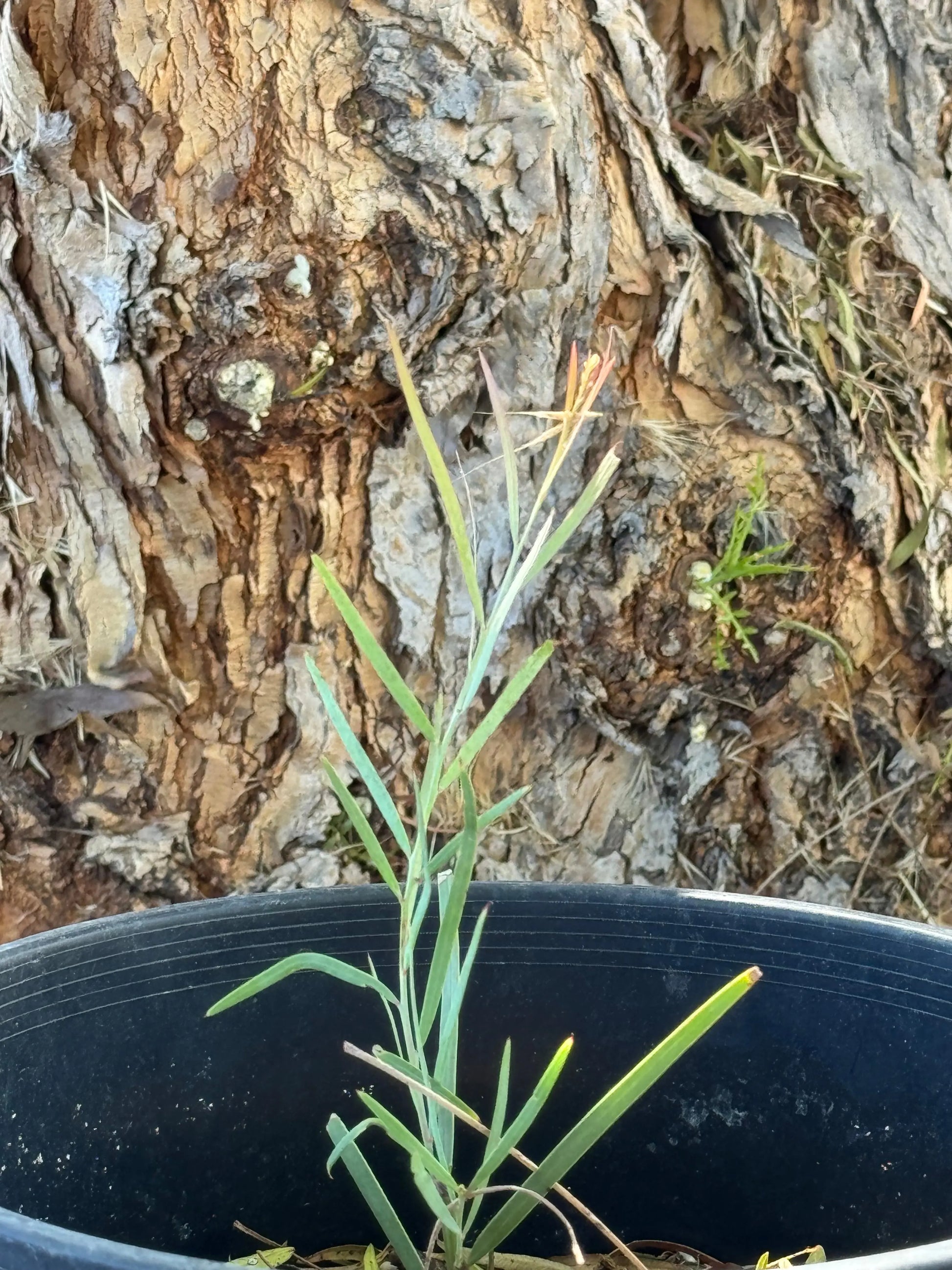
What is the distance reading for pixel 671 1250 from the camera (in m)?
0.70

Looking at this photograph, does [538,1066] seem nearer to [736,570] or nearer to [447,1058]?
[447,1058]

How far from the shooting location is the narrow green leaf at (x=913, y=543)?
1.01 metres

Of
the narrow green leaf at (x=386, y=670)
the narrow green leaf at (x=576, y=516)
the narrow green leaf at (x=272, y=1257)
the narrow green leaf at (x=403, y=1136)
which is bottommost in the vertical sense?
the narrow green leaf at (x=272, y=1257)

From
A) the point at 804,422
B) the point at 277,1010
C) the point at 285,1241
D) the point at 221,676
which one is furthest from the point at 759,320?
the point at 285,1241

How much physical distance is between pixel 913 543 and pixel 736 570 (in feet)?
0.58

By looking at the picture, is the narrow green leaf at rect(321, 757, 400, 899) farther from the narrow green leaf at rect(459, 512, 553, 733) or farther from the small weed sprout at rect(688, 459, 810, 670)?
the small weed sprout at rect(688, 459, 810, 670)

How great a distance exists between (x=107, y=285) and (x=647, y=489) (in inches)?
17.9

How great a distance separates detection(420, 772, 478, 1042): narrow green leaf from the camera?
0.49 meters

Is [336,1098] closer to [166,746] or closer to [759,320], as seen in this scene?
[166,746]

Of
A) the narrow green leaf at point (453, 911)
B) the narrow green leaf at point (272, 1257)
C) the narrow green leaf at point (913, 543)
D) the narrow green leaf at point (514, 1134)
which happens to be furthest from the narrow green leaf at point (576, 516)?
the narrow green leaf at point (913, 543)

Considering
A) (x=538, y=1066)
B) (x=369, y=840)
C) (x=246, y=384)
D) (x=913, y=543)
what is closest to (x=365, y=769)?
(x=369, y=840)

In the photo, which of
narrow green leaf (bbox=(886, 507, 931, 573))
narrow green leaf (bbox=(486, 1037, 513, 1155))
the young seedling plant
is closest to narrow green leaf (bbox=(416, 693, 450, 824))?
the young seedling plant

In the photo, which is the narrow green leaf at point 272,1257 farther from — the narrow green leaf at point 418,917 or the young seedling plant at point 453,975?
the narrow green leaf at point 418,917

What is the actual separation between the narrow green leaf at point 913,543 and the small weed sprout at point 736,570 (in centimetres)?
9
